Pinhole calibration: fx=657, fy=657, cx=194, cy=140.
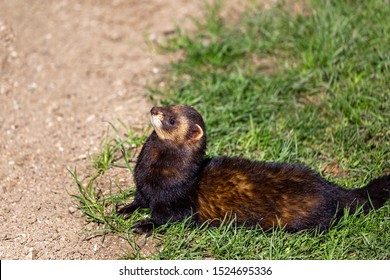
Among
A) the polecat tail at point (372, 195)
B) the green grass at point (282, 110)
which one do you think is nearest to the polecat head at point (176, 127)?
the green grass at point (282, 110)

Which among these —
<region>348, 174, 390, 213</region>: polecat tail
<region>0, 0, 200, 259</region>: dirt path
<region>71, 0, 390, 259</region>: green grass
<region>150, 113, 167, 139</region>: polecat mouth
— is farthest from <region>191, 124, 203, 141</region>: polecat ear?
<region>348, 174, 390, 213</region>: polecat tail

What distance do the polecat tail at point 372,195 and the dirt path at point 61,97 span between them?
2.11 meters

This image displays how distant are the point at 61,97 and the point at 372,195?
3.68 meters

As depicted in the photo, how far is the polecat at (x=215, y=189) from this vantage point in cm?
555

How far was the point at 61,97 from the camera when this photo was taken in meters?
7.55

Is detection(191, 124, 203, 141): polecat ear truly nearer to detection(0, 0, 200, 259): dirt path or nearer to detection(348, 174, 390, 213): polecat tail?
detection(0, 0, 200, 259): dirt path

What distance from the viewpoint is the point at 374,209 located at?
18.9 ft

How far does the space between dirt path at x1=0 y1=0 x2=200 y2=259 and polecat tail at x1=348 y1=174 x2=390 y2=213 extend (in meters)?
2.11

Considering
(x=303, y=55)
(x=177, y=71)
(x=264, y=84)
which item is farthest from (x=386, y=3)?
(x=177, y=71)

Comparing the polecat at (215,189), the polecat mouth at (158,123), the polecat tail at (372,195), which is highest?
the polecat mouth at (158,123)

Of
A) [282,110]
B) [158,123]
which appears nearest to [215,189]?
[158,123]

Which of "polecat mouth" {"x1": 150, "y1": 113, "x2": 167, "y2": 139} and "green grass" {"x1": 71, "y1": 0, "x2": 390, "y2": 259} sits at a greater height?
"polecat mouth" {"x1": 150, "y1": 113, "x2": 167, "y2": 139}

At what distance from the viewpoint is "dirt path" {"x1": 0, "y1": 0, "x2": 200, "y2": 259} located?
5791mm

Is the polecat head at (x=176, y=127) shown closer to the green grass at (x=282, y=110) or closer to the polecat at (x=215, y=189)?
the polecat at (x=215, y=189)
